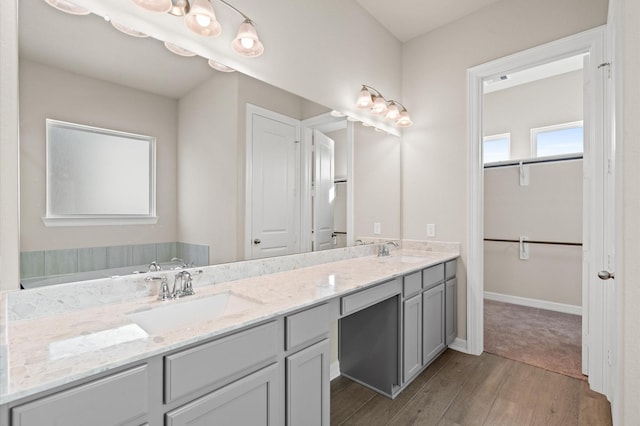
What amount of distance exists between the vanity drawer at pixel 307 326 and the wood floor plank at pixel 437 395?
2.96 feet

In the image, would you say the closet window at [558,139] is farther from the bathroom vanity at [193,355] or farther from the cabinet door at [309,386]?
the cabinet door at [309,386]

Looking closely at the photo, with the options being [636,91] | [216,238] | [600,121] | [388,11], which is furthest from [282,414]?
[388,11]

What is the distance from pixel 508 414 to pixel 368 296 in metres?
1.17

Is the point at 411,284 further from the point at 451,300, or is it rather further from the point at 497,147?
the point at 497,147

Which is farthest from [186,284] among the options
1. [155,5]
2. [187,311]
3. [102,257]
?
[155,5]

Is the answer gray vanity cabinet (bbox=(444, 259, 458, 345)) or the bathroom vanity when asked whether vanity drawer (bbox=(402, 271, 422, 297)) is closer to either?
the bathroom vanity

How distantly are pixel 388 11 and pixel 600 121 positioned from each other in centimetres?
186

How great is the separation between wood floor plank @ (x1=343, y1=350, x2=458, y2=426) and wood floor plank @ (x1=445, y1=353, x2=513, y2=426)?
26cm

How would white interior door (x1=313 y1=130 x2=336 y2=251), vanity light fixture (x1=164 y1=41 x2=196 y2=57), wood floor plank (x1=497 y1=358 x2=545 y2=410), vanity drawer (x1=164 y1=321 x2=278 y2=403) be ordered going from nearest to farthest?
1. vanity drawer (x1=164 y1=321 x2=278 y2=403)
2. vanity light fixture (x1=164 y1=41 x2=196 y2=57)
3. wood floor plank (x1=497 y1=358 x2=545 y2=410)
4. white interior door (x1=313 y1=130 x2=336 y2=251)

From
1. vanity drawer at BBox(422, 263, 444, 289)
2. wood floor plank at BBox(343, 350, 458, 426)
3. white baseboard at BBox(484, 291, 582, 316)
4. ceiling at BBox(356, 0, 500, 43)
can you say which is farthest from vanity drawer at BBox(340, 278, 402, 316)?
white baseboard at BBox(484, 291, 582, 316)

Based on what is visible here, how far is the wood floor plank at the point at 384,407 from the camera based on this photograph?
1896 mm

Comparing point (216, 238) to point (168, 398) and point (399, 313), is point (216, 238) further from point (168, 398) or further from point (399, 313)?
point (399, 313)

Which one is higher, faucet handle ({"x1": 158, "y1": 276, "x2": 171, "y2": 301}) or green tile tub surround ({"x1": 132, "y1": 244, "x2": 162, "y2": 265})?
green tile tub surround ({"x1": 132, "y1": 244, "x2": 162, "y2": 265})

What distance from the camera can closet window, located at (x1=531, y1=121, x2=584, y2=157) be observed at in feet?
14.1
